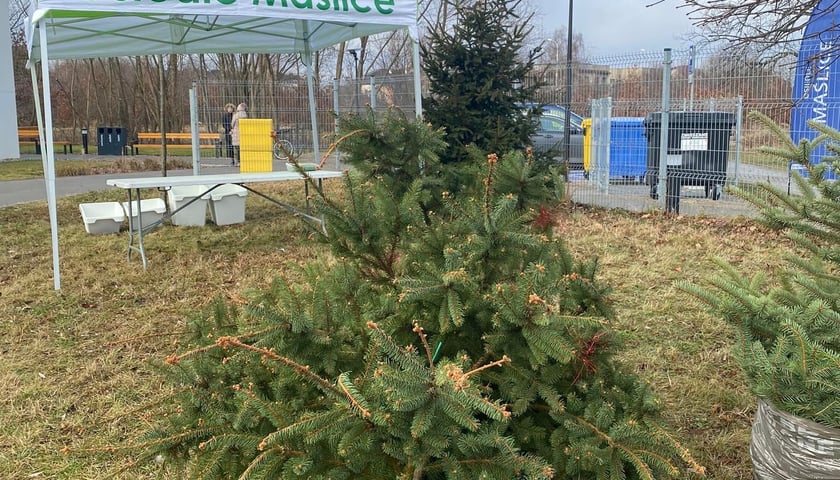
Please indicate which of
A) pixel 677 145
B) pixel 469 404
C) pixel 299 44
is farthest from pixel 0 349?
pixel 677 145

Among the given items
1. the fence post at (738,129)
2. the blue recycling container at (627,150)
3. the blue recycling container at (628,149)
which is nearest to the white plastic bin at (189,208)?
the blue recycling container at (627,150)

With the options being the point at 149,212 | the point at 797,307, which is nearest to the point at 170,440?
the point at 797,307

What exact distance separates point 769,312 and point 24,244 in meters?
7.20

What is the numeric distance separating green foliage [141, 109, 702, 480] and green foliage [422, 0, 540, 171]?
4250 millimetres

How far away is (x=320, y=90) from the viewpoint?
14.2m

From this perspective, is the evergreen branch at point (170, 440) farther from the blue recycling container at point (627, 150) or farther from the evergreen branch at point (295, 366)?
the blue recycling container at point (627, 150)

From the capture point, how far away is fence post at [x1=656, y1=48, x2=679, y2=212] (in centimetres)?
823

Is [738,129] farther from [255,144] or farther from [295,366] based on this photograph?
[295,366]

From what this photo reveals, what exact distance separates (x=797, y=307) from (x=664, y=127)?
21.7 ft

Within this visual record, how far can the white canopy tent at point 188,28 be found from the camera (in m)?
4.99

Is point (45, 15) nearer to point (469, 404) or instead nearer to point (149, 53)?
point (149, 53)

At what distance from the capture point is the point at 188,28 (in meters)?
7.87

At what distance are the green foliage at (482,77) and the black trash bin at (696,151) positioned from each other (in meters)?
2.79

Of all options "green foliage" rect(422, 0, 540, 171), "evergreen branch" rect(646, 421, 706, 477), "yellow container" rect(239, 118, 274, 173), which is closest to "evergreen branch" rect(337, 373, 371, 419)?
"evergreen branch" rect(646, 421, 706, 477)
